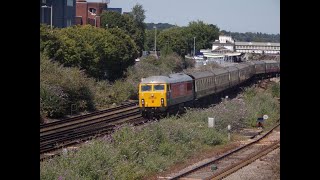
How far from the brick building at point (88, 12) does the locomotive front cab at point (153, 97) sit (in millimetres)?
31023

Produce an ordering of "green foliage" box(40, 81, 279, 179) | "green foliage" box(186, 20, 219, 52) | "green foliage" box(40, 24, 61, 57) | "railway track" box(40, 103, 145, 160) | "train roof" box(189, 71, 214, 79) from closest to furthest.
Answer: "green foliage" box(40, 81, 279, 179), "railway track" box(40, 103, 145, 160), "green foliage" box(40, 24, 61, 57), "train roof" box(189, 71, 214, 79), "green foliage" box(186, 20, 219, 52)

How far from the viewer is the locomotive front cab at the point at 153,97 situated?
74.7 ft

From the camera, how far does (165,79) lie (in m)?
23.4

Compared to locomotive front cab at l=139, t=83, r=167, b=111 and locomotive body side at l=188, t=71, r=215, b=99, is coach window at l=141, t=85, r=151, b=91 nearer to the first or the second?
locomotive front cab at l=139, t=83, r=167, b=111

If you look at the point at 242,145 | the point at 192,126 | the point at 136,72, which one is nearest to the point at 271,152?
the point at 242,145

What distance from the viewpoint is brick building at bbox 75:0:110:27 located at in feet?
181

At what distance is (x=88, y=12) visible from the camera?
192 ft

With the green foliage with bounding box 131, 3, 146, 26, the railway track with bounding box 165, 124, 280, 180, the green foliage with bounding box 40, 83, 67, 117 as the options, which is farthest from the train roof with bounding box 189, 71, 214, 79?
the green foliage with bounding box 131, 3, 146, 26

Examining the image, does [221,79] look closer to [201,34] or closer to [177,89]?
[177,89]

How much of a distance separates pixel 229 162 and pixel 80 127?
7.27 meters

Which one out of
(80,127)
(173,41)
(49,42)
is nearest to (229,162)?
(80,127)

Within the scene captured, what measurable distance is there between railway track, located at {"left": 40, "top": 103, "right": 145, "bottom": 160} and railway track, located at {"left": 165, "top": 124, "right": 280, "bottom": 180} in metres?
3.41

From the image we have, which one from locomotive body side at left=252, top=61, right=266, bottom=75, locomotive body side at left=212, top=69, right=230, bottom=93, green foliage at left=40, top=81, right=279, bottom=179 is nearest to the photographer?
green foliage at left=40, top=81, right=279, bottom=179
